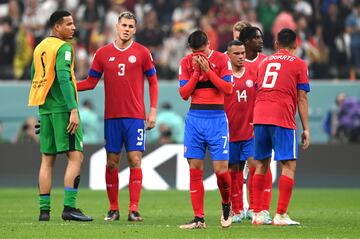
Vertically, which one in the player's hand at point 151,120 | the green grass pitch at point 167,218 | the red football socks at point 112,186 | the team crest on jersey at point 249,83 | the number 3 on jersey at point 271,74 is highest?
the number 3 on jersey at point 271,74

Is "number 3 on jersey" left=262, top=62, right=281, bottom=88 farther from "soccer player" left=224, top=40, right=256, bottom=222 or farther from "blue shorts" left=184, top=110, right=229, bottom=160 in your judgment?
"soccer player" left=224, top=40, right=256, bottom=222

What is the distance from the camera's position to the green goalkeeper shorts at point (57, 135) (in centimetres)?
1343

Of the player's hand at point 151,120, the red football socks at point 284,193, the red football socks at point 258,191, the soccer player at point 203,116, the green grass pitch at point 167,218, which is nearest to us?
the green grass pitch at point 167,218

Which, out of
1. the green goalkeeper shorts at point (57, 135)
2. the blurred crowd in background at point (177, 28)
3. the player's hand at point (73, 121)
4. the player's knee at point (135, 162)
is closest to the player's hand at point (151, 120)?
the player's knee at point (135, 162)

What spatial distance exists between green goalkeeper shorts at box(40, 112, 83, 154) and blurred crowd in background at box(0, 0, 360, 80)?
11015 millimetres

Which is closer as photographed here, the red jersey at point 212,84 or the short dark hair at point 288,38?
the red jersey at point 212,84

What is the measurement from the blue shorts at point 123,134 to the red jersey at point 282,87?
6.01 ft

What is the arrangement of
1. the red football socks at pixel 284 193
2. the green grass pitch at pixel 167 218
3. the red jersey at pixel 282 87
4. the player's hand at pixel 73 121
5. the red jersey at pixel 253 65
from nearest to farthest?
the green grass pitch at pixel 167 218 < the red football socks at pixel 284 193 < the red jersey at pixel 282 87 < the player's hand at pixel 73 121 < the red jersey at pixel 253 65

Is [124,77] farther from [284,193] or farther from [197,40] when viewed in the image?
[284,193]

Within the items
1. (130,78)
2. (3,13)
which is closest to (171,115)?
(3,13)

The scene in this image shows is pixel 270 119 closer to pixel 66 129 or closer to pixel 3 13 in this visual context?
pixel 66 129

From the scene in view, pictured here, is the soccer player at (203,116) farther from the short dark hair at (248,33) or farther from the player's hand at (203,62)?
the short dark hair at (248,33)

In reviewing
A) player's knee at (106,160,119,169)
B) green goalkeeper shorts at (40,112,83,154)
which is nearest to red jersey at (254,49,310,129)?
player's knee at (106,160,119,169)

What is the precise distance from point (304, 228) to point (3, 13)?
15012 millimetres
